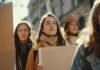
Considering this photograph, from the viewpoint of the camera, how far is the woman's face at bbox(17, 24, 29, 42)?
2605mm

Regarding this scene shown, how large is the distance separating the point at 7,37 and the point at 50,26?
344 millimetres

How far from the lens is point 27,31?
8.64 feet

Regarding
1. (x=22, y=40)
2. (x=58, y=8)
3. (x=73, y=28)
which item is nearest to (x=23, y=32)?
(x=22, y=40)

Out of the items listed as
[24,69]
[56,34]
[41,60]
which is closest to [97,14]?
[41,60]

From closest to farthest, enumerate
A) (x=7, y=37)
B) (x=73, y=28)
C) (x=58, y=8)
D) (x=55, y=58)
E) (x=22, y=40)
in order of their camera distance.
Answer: (x=55, y=58), (x=7, y=37), (x=73, y=28), (x=22, y=40), (x=58, y=8)

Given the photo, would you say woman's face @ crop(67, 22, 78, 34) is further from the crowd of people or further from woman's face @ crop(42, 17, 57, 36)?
woman's face @ crop(42, 17, 57, 36)

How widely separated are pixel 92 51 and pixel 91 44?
37 mm

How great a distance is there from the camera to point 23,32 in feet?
8.54

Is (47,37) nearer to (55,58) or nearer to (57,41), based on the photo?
(57,41)

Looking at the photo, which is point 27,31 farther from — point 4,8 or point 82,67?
point 82,67

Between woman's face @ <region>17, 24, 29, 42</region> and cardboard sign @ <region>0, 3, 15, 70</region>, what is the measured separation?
272 millimetres

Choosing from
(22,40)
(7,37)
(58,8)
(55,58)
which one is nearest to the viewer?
(55,58)

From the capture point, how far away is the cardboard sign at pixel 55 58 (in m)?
1.84

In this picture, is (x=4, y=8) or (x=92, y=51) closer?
(x=92, y=51)
